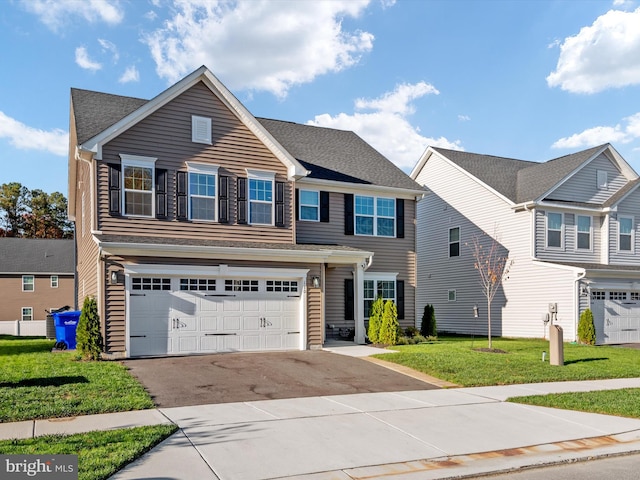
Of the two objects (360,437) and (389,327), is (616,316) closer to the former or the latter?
(389,327)

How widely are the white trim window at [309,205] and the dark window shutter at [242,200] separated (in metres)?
3.05

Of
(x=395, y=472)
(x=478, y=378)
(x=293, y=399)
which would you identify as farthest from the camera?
(x=478, y=378)

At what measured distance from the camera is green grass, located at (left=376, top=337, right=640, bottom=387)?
44.1 feet

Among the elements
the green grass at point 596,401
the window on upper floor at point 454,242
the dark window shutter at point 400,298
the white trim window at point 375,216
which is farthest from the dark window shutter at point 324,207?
the green grass at point 596,401

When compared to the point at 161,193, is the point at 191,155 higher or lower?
higher

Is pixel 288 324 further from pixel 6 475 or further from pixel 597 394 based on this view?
pixel 6 475

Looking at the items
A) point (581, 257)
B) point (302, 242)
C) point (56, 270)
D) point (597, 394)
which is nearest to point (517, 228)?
point (581, 257)

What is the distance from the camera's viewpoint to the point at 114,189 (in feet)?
53.4

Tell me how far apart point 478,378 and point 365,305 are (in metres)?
8.83

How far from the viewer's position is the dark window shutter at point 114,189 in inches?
639

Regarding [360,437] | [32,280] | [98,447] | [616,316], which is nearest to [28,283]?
[32,280]

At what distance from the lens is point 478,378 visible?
13180 millimetres

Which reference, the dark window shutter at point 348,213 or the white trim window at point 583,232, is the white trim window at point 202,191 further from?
the white trim window at point 583,232

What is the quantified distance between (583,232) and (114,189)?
19.8 metres
